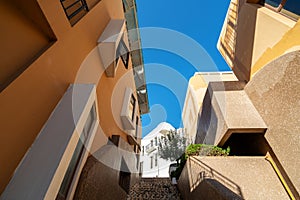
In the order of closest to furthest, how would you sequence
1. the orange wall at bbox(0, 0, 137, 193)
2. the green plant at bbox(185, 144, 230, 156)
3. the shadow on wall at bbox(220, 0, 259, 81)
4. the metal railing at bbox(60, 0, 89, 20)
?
the orange wall at bbox(0, 0, 137, 193) < the metal railing at bbox(60, 0, 89, 20) < the green plant at bbox(185, 144, 230, 156) < the shadow on wall at bbox(220, 0, 259, 81)

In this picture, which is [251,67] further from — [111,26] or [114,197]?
[114,197]

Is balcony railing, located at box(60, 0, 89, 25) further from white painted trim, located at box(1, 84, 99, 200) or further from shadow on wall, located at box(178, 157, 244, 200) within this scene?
shadow on wall, located at box(178, 157, 244, 200)

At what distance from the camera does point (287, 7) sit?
430 cm

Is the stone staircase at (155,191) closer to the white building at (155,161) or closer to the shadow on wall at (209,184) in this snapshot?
the shadow on wall at (209,184)

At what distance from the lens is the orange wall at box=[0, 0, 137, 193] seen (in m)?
1.47

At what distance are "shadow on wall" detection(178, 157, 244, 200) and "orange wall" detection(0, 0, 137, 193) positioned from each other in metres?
3.09

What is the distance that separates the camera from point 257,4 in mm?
5641

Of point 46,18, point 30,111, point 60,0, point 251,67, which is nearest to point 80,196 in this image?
point 30,111

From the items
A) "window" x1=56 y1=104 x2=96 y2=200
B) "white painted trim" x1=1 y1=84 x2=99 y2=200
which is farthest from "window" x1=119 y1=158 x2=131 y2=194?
"white painted trim" x1=1 y1=84 x2=99 y2=200

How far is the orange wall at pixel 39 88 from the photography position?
1.47 m

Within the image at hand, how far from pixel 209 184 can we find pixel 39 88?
3630 mm

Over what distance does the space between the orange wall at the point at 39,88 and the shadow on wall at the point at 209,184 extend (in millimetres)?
3089

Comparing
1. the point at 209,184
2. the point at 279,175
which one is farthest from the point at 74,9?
the point at 279,175

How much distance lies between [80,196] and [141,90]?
10.1 metres
